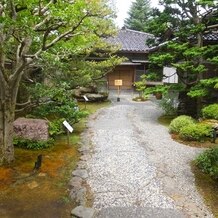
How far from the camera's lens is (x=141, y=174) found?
7711 mm

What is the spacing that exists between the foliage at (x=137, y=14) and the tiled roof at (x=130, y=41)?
39.9 ft

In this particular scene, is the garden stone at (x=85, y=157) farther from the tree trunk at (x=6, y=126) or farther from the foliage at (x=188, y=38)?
the foliage at (x=188, y=38)

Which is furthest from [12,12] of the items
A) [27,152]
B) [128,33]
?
[128,33]

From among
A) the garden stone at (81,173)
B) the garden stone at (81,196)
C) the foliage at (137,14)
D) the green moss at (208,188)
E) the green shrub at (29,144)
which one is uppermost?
the foliage at (137,14)

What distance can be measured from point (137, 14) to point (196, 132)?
35.7 meters

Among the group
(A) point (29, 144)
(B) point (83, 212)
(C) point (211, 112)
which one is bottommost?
(B) point (83, 212)

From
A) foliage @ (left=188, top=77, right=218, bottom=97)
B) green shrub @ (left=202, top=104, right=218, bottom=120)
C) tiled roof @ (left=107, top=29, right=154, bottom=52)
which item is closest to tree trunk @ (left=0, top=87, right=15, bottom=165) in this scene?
foliage @ (left=188, top=77, right=218, bottom=97)

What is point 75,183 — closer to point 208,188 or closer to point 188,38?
point 208,188

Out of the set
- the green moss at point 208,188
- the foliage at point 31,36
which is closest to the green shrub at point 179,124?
the green moss at point 208,188

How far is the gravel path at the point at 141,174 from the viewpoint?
19.7 ft

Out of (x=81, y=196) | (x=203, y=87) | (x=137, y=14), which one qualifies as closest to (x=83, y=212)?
(x=81, y=196)

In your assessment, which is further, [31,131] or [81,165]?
[31,131]

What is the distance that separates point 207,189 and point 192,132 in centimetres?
422

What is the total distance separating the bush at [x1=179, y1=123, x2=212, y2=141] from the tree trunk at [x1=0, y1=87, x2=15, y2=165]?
647 cm
